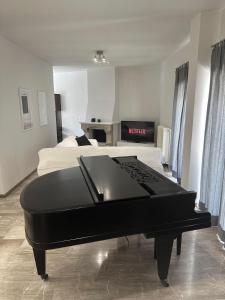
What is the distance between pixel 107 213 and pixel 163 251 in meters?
0.66

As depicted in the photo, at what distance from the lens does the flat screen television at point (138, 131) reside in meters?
6.63

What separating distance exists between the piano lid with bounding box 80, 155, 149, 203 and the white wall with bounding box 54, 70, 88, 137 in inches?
217

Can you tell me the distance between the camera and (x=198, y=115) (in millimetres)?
2863

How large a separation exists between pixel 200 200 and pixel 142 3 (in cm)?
260

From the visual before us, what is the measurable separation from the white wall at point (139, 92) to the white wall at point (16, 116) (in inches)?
104

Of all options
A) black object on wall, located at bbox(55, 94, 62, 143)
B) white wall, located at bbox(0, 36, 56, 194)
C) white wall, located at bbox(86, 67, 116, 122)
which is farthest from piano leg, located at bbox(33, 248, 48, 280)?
black object on wall, located at bbox(55, 94, 62, 143)

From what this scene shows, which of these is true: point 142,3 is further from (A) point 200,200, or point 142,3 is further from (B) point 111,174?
(A) point 200,200

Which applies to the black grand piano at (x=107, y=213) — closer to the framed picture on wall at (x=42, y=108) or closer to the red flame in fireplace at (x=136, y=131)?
the framed picture on wall at (x=42, y=108)

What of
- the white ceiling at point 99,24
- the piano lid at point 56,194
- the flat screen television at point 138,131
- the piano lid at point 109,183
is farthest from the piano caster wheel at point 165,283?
the flat screen television at point 138,131

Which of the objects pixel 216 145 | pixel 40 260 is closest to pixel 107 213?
pixel 40 260

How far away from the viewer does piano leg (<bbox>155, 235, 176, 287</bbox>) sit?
67.5 inches

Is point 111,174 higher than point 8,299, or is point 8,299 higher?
point 111,174

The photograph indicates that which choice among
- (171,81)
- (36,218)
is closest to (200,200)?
(36,218)

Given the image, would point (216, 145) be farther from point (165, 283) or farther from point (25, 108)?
point (25, 108)
